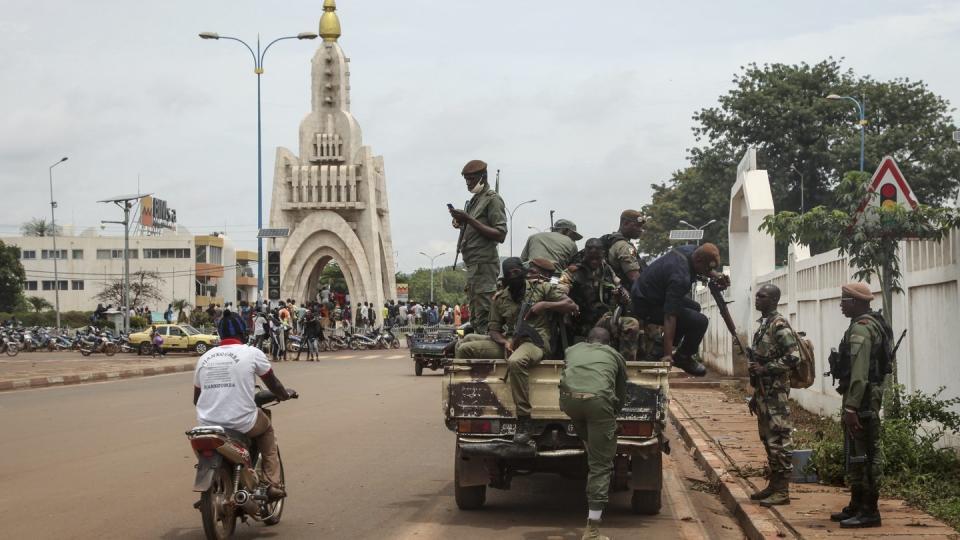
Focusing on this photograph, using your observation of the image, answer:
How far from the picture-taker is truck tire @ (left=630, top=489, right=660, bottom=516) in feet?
28.1

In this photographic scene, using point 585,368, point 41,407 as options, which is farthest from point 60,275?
point 585,368

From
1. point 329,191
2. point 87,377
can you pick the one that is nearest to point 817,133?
point 329,191

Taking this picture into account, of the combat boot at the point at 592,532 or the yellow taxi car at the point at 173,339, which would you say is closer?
the combat boot at the point at 592,532

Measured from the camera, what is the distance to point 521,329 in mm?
8570

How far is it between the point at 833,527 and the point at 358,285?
59228mm

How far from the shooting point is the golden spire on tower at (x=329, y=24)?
214 ft

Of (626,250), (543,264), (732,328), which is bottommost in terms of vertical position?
(732,328)

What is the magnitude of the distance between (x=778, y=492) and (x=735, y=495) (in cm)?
66

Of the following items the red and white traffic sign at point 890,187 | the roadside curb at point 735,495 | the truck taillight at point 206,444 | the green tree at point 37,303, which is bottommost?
the roadside curb at point 735,495

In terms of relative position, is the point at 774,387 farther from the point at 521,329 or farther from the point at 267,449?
the point at 267,449

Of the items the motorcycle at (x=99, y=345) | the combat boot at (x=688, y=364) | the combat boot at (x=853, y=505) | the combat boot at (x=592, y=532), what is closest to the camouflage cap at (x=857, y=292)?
the combat boot at (x=853, y=505)

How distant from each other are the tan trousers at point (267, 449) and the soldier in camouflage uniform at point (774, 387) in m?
3.58

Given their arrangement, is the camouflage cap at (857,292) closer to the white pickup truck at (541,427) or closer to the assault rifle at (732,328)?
the assault rifle at (732,328)

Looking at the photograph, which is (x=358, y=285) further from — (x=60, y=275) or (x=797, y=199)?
(x=60, y=275)
